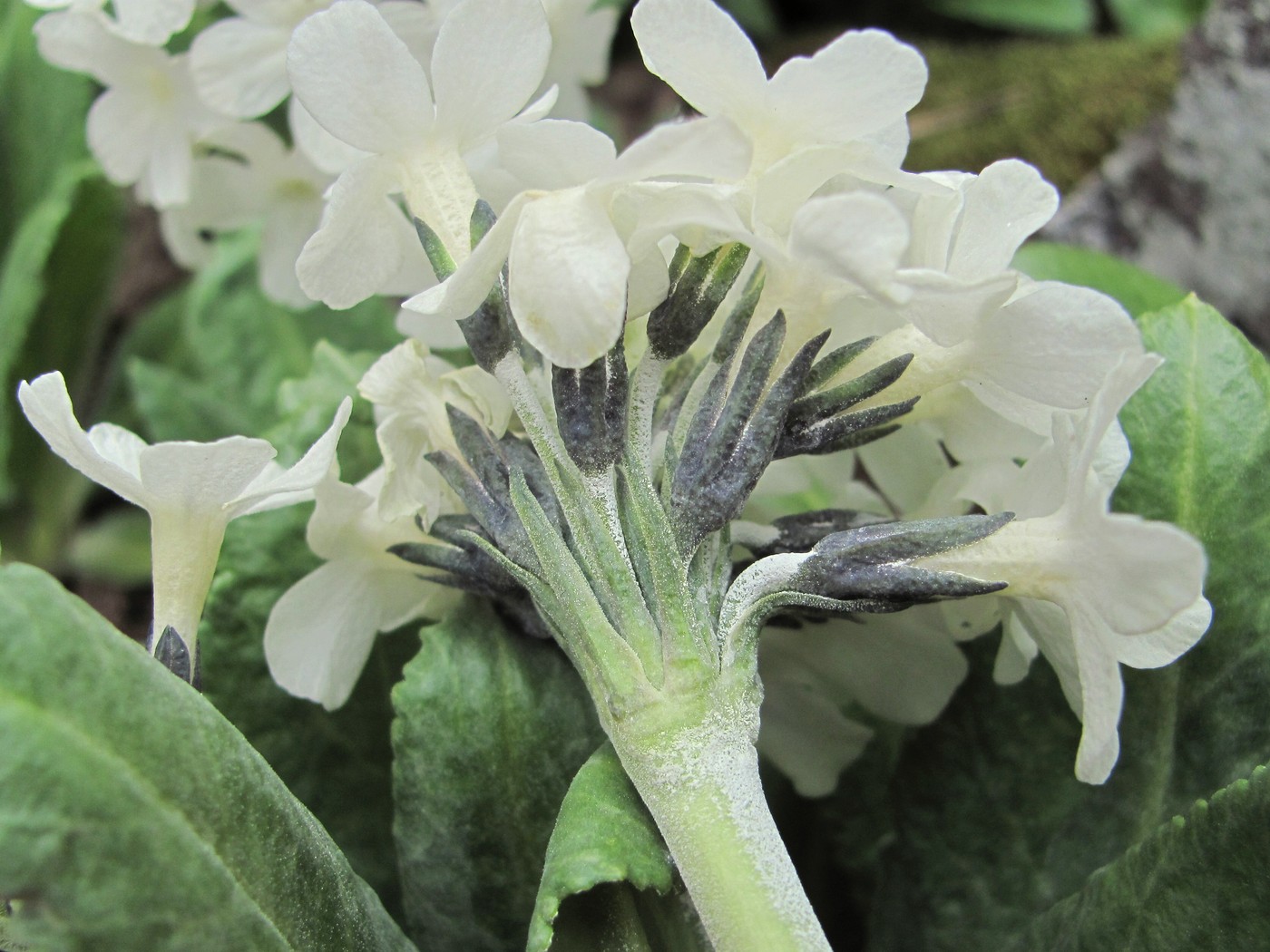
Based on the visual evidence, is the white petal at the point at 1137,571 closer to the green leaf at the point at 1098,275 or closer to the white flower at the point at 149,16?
the green leaf at the point at 1098,275

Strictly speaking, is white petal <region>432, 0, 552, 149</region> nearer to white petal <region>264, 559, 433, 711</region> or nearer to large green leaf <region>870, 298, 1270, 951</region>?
white petal <region>264, 559, 433, 711</region>

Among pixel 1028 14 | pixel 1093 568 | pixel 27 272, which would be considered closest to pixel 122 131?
pixel 27 272

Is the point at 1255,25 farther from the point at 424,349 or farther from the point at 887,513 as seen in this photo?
the point at 424,349

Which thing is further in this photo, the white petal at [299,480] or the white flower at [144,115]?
the white flower at [144,115]

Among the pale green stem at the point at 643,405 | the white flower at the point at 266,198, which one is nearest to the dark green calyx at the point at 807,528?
the pale green stem at the point at 643,405

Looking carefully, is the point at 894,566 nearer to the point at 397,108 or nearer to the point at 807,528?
the point at 807,528

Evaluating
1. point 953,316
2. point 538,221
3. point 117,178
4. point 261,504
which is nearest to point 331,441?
point 261,504
